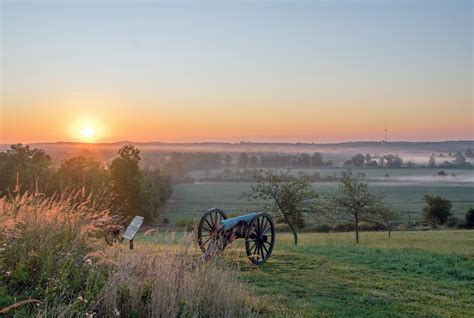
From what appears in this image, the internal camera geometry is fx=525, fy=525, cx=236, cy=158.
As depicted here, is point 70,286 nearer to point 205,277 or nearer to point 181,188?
point 205,277

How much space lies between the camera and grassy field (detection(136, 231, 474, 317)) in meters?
7.91

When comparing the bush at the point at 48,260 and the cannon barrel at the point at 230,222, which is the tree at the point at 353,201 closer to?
the cannon barrel at the point at 230,222

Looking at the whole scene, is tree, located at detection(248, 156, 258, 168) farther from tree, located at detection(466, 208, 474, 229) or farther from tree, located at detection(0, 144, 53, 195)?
tree, located at detection(0, 144, 53, 195)

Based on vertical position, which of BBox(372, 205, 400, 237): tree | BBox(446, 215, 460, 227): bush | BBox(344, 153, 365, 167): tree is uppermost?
BBox(344, 153, 365, 167): tree

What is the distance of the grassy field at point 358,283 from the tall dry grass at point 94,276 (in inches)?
22.7

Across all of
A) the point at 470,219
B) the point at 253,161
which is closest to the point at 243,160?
the point at 253,161

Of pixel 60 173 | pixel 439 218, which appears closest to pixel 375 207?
pixel 439 218

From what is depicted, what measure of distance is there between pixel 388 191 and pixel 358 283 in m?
84.3

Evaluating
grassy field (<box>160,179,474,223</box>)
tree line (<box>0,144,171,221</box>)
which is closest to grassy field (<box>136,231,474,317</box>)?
tree line (<box>0,144,171,221</box>)

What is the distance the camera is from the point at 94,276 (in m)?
6.37

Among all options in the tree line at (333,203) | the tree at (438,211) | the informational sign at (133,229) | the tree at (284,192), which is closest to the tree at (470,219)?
the tree line at (333,203)

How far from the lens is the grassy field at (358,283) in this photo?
25.9 ft

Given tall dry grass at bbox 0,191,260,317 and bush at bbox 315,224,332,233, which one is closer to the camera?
tall dry grass at bbox 0,191,260,317

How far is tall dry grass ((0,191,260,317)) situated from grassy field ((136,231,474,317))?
0.58 metres
